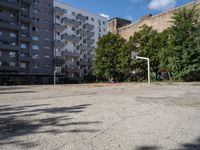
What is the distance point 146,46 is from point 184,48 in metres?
8.96

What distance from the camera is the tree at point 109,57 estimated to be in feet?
163

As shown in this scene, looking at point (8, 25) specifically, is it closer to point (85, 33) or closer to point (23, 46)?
point (23, 46)

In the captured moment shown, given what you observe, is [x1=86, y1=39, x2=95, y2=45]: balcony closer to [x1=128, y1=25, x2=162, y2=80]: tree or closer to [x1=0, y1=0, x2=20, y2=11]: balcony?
[x1=0, y1=0, x2=20, y2=11]: balcony

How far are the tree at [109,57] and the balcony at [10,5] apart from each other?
20852 mm

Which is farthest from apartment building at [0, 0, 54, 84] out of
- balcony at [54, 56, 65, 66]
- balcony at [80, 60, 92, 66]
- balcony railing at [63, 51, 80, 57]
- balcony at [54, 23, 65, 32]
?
balcony at [80, 60, 92, 66]

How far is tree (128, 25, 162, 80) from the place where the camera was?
138 feet

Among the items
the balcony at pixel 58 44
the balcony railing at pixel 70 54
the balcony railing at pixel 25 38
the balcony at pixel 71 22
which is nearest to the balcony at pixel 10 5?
the balcony railing at pixel 25 38

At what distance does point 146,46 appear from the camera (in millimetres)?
42969

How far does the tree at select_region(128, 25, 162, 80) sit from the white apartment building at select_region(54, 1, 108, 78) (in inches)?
981

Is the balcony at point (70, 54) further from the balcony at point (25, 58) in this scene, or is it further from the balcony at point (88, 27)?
the balcony at point (25, 58)

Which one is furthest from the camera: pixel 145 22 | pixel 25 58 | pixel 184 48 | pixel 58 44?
pixel 58 44

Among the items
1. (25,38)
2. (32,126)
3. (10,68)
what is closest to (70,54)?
(25,38)

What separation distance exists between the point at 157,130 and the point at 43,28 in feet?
198

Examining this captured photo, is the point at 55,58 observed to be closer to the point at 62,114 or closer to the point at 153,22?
the point at 153,22
